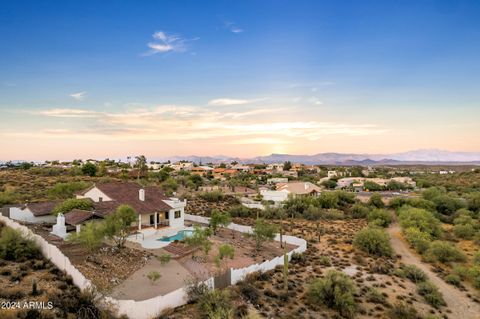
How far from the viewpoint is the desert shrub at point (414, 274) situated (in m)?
22.3

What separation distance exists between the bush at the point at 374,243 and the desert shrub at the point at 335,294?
34.4 feet

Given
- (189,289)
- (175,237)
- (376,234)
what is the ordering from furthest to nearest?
(376,234) < (175,237) < (189,289)

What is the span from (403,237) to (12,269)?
112ft

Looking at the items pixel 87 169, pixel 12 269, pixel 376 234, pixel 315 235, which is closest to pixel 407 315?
pixel 376 234

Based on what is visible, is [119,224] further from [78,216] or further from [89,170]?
[89,170]

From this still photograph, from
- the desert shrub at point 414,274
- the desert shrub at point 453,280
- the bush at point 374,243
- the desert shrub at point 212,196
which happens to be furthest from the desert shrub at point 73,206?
the desert shrub at point 453,280

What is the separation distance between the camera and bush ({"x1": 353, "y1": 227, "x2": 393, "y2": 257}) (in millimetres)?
27391

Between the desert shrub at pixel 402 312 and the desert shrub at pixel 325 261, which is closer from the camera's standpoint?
the desert shrub at pixel 402 312

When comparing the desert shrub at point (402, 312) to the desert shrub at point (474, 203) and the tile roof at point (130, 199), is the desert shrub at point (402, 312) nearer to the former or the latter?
the tile roof at point (130, 199)

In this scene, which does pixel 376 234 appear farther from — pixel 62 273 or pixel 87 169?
pixel 87 169

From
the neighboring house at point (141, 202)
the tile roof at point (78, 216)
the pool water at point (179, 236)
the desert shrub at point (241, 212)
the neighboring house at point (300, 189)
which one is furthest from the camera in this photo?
the neighboring house at point (300, 189)

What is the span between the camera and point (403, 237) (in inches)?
1331

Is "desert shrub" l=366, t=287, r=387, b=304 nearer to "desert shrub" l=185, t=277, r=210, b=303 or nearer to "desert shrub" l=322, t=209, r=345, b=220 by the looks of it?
"desert shrub" l=185, t=277, r=210, b=303

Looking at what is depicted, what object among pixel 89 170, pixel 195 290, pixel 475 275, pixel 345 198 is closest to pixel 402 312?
pixel 475 275
